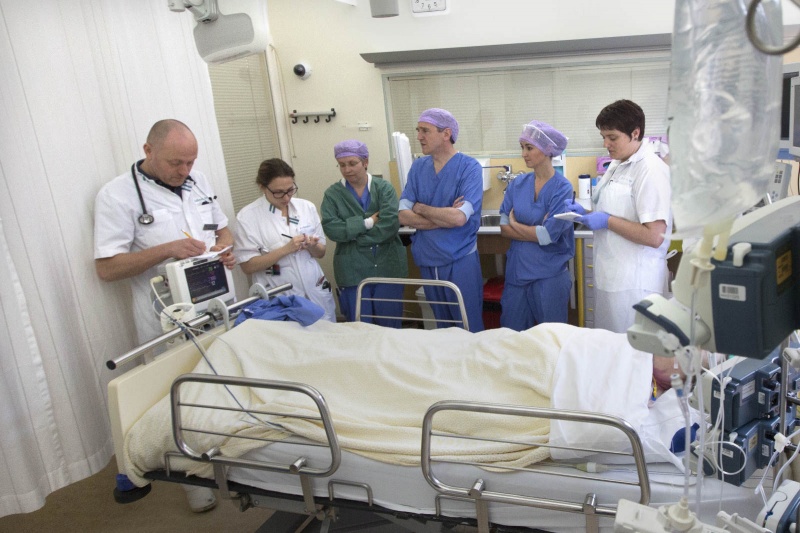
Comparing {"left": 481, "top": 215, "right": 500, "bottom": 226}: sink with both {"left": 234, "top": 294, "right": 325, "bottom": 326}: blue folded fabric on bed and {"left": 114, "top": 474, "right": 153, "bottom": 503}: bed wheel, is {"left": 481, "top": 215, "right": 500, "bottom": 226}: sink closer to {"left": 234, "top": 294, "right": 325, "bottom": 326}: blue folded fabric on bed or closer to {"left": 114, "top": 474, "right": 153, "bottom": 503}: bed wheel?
{"left": 234, "top": 294, "right": 325, "bottom": 326}: blue folded fabric on bed

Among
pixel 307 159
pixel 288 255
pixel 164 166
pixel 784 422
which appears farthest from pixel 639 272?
pixel 307 159

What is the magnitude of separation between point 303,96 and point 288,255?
78.3 inches

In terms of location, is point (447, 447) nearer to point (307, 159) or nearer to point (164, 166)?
point (164, 166)

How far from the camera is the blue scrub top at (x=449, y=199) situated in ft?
10.4

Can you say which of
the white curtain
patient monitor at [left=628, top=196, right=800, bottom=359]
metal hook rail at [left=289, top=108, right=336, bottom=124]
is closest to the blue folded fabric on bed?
the white curtain

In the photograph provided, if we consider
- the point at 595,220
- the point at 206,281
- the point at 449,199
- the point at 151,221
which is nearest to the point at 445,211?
the point at 449,199

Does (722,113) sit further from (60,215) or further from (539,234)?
(60,215)

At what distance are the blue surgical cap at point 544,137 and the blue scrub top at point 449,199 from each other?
A: 0.35 m

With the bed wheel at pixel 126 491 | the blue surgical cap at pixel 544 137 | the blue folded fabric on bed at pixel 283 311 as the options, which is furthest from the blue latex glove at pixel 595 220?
the bed wheel at pixel 126 491

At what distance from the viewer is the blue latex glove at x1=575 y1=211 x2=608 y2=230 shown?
271 cm

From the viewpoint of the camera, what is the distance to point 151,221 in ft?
8.07

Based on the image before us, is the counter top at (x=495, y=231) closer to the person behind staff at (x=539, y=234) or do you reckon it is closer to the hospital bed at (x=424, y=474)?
the person behind staff at (x=539, y=234)

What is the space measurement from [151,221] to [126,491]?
46.7 inches

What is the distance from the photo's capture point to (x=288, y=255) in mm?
3037
